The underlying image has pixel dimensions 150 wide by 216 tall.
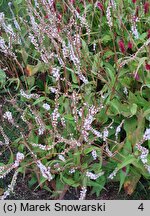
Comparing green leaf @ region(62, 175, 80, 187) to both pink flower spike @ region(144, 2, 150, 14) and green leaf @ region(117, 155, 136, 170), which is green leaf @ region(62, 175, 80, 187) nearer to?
green leaf @ region(117, 155, 136, 170)

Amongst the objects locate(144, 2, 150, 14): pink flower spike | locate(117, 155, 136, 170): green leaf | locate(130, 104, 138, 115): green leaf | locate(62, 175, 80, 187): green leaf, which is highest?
locate(144, 2, 150, 14): pink flower spike

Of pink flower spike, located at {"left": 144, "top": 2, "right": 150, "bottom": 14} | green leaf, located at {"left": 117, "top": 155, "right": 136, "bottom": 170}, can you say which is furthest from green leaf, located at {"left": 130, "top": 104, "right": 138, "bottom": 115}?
pink flower spike, located at {"left": 144, "top": 2, "right": 150, "bottom": 14}

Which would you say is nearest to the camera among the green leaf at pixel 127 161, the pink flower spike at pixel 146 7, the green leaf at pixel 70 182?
the green leaf at pixel 127 161

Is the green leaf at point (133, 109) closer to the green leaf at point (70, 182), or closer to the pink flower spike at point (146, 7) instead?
the green leaf at point (70, 182)

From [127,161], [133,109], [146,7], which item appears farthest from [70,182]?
[146,7]

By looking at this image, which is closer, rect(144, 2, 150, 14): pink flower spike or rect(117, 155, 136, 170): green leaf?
rect(117, 155, 136, 170): green leaf

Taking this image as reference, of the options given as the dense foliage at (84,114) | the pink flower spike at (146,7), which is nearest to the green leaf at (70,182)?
the dense foliage at (84,114)

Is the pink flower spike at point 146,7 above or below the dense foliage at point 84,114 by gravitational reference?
above

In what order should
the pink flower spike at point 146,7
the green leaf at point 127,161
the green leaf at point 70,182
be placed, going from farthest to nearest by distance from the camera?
the pink flower spike at point 146,7
the green leaf at point 70,182
the green leaf at point 127,161

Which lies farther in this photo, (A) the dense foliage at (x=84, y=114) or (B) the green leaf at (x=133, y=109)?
(B) the green leaf at (x=133, y=109)

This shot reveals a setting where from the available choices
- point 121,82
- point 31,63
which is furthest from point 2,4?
→ point 121,82

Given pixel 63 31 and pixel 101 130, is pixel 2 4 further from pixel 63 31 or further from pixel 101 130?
pixel 101 130
